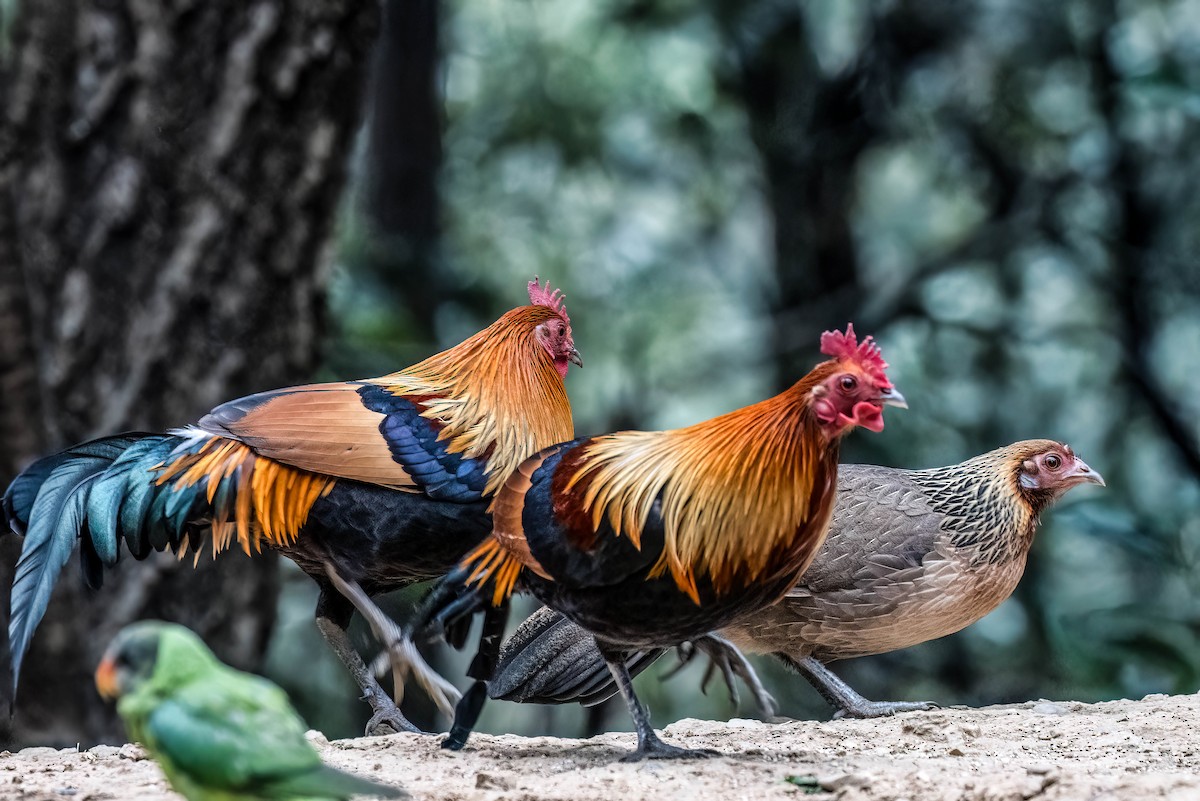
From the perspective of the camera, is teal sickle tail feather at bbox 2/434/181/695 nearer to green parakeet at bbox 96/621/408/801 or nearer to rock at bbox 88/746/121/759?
rock at bbox 88/746/121/759

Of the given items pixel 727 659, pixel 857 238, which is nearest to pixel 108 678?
pixel 727 659

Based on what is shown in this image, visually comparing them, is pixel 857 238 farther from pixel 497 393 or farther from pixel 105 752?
pixel 105 752

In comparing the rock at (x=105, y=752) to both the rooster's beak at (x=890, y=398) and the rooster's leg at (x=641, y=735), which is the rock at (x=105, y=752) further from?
the rooster's beak at (x=890, y=398)

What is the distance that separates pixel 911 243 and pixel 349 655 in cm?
493

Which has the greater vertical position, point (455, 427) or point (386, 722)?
point (455, 427)

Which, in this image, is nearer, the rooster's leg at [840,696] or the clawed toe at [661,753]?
the clawed toe at [661,753]

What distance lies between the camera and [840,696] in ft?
16.4

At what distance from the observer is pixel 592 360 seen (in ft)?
24.2

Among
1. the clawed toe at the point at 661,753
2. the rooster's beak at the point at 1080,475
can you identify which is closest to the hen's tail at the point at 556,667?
the clawed toe at the point at 661,753

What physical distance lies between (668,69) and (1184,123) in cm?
300

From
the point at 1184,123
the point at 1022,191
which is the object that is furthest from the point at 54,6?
the point at 1184,123

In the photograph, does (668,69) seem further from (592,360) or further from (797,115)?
(592,360)

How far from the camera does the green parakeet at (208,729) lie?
227 cm

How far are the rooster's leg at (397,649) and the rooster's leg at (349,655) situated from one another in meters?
0.24
